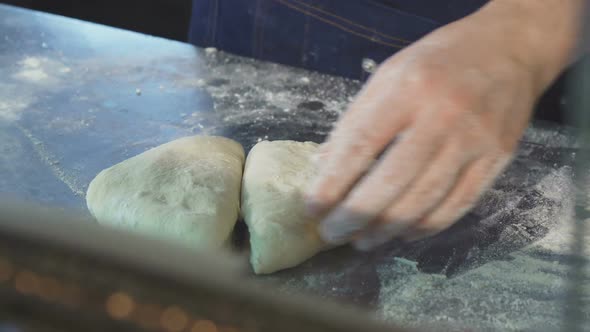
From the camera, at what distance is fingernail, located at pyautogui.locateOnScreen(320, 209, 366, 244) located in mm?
1043

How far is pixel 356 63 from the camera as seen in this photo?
76.7 inches

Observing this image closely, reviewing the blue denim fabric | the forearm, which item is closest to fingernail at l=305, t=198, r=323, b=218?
the forearm

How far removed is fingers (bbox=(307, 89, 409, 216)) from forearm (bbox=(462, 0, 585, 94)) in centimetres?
32

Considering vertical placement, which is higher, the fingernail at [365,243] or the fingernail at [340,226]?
the fingernail at [340,226]

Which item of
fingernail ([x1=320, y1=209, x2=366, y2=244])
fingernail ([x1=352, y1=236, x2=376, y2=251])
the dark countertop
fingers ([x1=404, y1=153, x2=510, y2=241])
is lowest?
the dark countertop

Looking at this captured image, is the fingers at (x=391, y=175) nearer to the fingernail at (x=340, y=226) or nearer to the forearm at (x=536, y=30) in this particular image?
the fingernail at (x=340, y=226)

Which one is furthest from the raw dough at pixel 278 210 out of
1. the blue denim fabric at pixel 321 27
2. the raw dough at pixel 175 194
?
the blue denim fabric at pixel 321 27

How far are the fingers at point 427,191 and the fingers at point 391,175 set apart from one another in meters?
0.02

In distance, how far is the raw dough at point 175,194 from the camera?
116 centimetres

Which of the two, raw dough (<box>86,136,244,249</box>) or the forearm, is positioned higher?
the forearm

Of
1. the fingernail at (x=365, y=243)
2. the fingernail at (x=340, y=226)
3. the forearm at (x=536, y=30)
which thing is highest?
the forearm at (x=536, y=30)

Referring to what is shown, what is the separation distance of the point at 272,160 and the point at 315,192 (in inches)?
13.5

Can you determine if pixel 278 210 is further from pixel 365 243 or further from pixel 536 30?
pixel 536 30

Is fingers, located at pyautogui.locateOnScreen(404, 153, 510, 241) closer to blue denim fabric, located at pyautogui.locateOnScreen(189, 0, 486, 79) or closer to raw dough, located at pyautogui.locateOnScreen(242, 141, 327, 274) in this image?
raw dough, located at pyautogui.locateOnScreen(242, 141, 327, 274)
